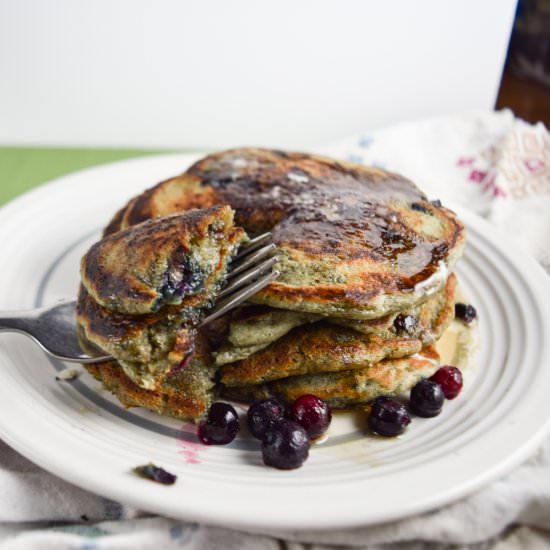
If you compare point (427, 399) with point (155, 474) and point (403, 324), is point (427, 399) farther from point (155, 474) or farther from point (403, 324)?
point (155, 474)

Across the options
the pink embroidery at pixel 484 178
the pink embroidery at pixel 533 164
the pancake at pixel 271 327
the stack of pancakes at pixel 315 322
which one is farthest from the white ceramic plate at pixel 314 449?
the pink embroidery at pixel 533 164

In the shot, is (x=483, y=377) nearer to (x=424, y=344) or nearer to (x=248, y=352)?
(x=424, y=344)

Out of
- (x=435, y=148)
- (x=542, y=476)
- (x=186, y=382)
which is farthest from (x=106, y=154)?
(x=542, y=476)

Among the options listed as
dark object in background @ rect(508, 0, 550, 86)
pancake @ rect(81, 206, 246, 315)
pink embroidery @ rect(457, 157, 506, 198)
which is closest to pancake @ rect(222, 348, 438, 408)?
pancake @ rect(81, 206, 246, 315)

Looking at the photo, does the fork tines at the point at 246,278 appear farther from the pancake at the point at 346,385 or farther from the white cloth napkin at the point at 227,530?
the white cloth napkin at the point at 227,530

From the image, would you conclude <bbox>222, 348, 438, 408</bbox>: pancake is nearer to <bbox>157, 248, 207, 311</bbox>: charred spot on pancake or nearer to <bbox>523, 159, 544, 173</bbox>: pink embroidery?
<bbox>157, 248, 207, 311</bbox>: charred spot on pancake

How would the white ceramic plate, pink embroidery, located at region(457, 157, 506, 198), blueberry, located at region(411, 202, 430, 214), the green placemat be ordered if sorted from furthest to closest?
the green placemat → pink embroidery, located at region(457, 157, 506, 198) → blueberry, located at region(411, 202, 430, 214) → the white ceramic plate
